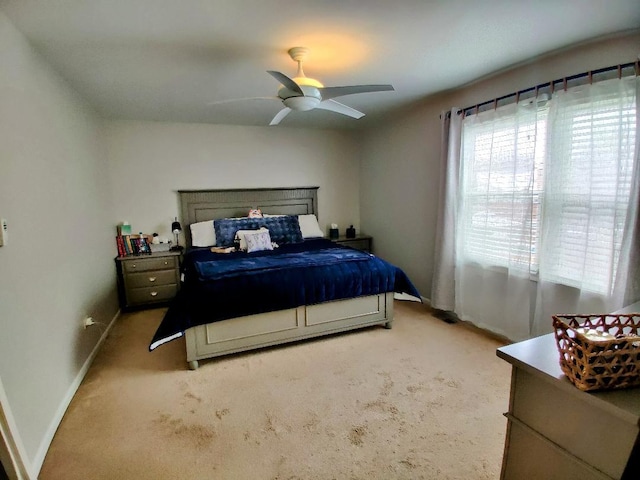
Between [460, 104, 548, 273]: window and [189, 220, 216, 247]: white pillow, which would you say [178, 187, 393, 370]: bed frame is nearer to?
[460, 104, 548, 273]: window

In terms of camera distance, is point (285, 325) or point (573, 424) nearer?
point (573, 424)

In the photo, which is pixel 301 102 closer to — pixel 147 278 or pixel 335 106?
pixel 335 106

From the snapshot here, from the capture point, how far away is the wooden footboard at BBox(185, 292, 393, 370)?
2443mm

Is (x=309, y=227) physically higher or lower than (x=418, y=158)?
lower

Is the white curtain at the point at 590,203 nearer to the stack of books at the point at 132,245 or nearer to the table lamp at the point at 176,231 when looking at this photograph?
the table lamp at the point at 176,231

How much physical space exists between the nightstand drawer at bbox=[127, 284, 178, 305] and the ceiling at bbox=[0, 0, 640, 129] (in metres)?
2.02

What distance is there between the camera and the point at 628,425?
79cm

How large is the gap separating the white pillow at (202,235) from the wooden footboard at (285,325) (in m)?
1.75

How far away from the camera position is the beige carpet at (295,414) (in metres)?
1.56

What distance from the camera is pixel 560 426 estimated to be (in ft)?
3.10

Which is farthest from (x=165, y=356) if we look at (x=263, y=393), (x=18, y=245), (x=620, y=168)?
(x=620, y=168)

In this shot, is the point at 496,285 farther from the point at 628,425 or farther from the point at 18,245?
the point at 18,245

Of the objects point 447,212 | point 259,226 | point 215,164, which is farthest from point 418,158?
point 215,164

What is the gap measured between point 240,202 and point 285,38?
263 cm
